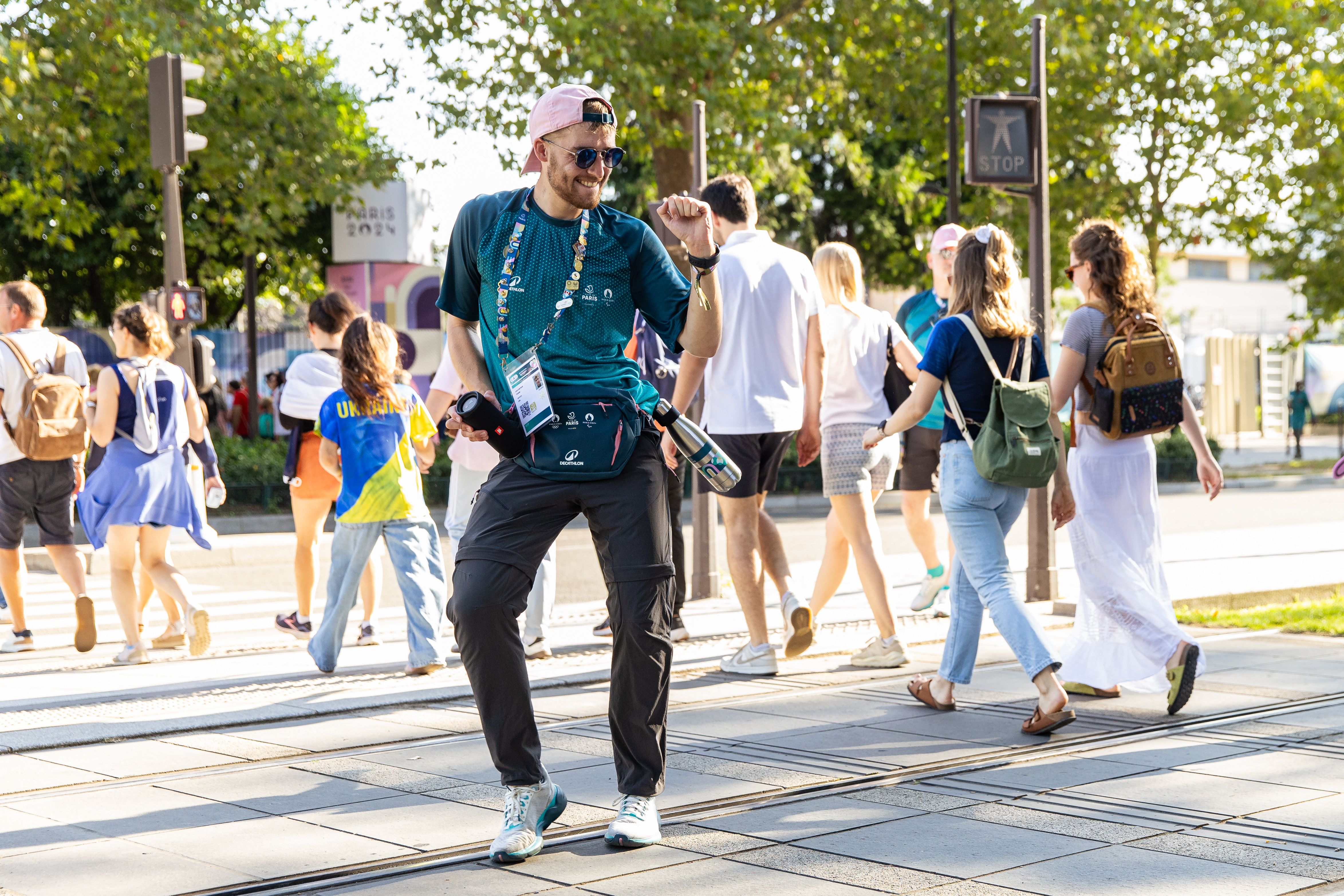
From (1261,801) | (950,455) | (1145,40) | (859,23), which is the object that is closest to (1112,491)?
(950,455)

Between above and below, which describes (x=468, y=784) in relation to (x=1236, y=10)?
below

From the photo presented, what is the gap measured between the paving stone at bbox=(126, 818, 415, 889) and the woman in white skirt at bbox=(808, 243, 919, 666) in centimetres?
310

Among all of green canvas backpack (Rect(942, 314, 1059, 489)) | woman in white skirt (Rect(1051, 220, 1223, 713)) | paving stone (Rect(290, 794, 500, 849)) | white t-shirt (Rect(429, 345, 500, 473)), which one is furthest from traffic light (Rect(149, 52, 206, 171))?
paving stone (Rect(290, 794, 500, 849))

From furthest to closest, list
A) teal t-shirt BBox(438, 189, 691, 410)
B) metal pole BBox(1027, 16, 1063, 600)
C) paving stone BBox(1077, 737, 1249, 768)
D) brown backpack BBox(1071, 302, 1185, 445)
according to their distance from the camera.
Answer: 1. metal pole BBox(1027, 16, 1063, 600)
2. brown backpack BBox(1071, 302, 1185, 445)
3. paving stone BBox(1077, 737, 1249, 768)
4. teal t-shirt BBox(438, 189, 691, 410)

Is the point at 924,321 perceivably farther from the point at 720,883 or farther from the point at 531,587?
the point at 720,883

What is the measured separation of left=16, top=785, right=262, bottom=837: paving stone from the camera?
4305 mm

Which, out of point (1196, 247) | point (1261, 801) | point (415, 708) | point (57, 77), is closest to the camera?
point (1261, 801)

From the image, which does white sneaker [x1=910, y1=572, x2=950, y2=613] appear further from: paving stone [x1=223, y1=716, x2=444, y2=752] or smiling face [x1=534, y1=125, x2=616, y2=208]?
smiling face [x1=534, y1=125, x2=616, y2=208]

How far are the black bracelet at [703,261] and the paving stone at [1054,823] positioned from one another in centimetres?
167

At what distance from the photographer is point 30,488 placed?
8031 millimetres

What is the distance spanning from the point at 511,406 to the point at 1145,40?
21968 mm

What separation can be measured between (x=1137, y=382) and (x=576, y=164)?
283 cm

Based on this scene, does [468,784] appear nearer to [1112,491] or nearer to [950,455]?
[950,455]

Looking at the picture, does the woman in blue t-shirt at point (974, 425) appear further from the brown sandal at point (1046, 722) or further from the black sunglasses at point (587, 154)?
the black sunglasses at point (587, 154)
